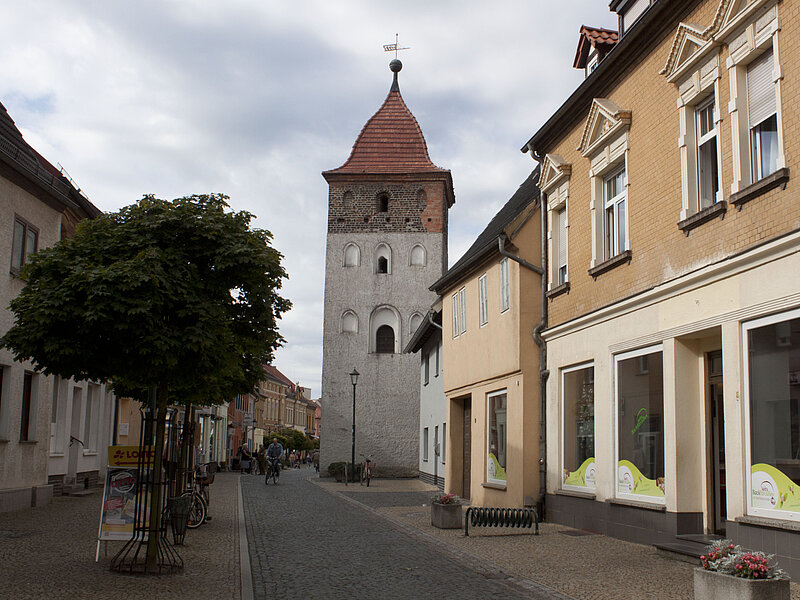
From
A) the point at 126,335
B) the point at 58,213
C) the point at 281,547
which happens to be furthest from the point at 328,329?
the point at 126,335

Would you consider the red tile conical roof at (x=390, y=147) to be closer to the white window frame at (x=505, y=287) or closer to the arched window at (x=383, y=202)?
the arched window at (x=383, y=202)

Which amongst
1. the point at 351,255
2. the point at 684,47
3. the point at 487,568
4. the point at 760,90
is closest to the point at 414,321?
the point at 351,255

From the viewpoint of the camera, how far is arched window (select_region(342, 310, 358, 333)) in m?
45.5

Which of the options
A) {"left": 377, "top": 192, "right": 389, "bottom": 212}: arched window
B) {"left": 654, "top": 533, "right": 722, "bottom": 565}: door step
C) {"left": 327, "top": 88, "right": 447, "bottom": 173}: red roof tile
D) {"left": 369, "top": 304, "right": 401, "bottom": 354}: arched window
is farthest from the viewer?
{"left": 327, "top": 88, "right": 447, "bottom": 173}: red roof tile

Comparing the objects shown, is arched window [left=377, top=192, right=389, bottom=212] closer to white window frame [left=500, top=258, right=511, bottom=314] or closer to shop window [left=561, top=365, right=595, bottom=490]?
white window frame [left=500, top=258, right=511, bottom=314]

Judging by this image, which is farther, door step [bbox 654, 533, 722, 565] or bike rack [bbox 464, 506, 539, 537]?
bike rack [bbox 464, 506, 539, 537]

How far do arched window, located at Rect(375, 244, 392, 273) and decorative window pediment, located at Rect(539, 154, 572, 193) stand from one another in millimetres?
28402

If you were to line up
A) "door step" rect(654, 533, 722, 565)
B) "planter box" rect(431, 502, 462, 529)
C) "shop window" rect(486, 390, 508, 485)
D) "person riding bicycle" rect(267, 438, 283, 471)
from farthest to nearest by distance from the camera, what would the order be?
"person riding bicycle" rect(267, 438, 283, 471) < "shop window" rect(486, 390, 508, 485) < "planter box" rect(431, 502, 462, 529) < "door step" rect(654, 533, 722, 565)

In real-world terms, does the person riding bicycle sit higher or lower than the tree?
lower

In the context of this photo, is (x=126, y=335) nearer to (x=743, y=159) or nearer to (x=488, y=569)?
(x=488, y=569)

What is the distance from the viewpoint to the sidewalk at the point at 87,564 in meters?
8.85

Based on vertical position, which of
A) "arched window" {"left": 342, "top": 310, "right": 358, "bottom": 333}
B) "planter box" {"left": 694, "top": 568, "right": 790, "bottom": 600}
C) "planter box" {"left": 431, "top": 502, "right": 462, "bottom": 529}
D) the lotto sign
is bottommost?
"planter box" {"left": 431, "top": 502, "right": 462, "bottom": 529}

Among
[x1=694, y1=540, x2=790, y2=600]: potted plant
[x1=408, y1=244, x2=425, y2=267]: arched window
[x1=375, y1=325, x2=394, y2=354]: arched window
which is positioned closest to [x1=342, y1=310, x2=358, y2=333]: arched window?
[x1=375, y1=325, x2=394, y2=354]: arched window

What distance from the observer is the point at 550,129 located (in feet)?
57.5
